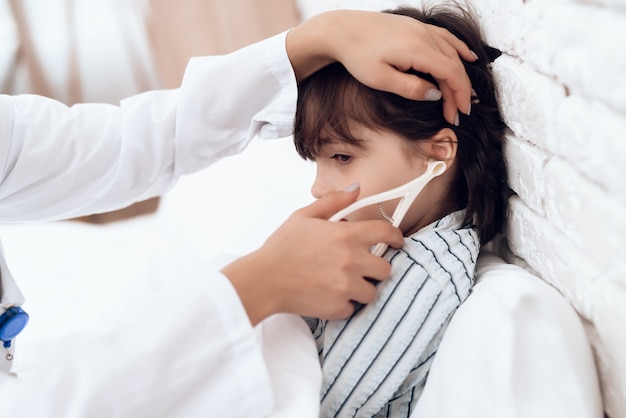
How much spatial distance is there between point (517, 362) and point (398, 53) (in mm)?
370

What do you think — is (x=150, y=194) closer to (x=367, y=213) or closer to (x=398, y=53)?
(x=367, y=213)

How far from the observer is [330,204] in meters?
0.77

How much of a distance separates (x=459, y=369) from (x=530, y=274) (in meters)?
0.14

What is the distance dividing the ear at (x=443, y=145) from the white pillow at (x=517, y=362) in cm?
23

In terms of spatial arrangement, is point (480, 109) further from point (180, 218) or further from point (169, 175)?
point (180, 218)

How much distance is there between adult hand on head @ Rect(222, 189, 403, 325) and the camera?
670 millimetres

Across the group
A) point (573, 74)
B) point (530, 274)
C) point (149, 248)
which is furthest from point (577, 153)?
point (149, 248)

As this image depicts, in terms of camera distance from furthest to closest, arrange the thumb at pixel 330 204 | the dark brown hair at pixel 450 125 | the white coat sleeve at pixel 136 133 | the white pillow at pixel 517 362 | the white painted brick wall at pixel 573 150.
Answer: the white coat sleeve at pixel 136 133 < the dark brown hair at pixel 450 125 < the thumb at pixel 330 204 < the white pillow at pixel 517 362 < the white painted brick wall at pixel 573 150

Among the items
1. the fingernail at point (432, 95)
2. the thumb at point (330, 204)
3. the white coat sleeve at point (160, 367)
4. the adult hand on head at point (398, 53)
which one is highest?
the adult hand on head at point (398, 53)

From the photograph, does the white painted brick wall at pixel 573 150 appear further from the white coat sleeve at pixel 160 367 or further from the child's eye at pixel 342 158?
the white coat sleeve at pixel 160 367

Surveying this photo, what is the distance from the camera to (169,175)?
109 centimetres

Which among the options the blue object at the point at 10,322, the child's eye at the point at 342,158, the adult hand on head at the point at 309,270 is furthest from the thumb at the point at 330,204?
the blue object at the point at 10,322

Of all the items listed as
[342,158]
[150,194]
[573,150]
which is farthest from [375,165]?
[150,194]

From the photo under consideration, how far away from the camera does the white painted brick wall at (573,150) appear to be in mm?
523
